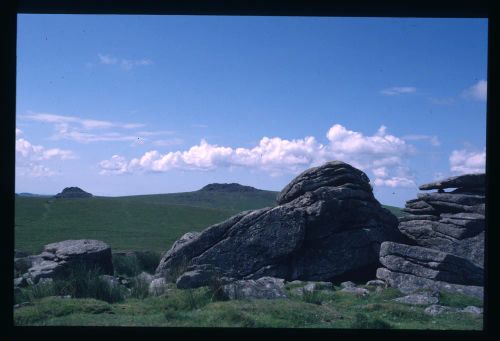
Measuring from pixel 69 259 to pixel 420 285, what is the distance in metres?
11.5

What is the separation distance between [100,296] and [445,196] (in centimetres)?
1288

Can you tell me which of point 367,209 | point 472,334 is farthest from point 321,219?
point 472,334

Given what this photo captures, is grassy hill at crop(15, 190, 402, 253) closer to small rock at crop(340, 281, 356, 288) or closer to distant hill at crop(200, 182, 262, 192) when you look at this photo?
small rock at crop(340, 281, 356, 288)

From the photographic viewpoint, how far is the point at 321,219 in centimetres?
1777

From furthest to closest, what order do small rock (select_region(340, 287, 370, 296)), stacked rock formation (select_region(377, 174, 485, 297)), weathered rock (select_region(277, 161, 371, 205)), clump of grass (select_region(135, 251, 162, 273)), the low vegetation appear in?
clump of grass (select_region(135, 251, 162, 273)) < weathered rock (select_region(277, 161, 371, 205)) < stacked rock formation (select_region(377, 174, 485, 297)) < small rock (select_region(340, 287, 370, 296)) < the low vegetation

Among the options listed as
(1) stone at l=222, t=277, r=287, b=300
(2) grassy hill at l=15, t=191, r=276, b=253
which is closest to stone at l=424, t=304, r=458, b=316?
(1) stone at l=222, t=277, r=287, b=300

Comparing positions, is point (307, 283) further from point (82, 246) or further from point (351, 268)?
point (82, 246)

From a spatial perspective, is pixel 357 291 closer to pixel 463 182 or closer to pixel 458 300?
pixel 458 300

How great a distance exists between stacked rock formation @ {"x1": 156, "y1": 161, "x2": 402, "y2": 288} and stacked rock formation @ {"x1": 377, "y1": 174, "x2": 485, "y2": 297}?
0.96 meters


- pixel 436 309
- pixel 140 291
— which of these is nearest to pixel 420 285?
pixel 436 309

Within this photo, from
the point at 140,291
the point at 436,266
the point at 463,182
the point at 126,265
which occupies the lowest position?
the point at 126,265

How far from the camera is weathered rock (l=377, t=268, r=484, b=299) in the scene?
47.6 ft

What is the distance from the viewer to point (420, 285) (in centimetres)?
1504

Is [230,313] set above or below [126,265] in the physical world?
above
